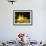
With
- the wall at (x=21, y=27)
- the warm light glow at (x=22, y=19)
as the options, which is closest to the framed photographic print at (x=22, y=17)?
the warm light glow at (x=22, y=19)

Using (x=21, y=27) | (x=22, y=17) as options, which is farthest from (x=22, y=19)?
(x=21, y=27)

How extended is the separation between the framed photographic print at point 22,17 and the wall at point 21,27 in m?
0.12

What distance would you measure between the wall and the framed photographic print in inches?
4.9

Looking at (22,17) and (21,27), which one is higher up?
(22,17)

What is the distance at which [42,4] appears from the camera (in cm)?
548

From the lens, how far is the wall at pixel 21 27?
17.9 feet

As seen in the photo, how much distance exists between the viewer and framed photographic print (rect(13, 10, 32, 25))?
547 cm

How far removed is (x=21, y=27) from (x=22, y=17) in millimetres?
414

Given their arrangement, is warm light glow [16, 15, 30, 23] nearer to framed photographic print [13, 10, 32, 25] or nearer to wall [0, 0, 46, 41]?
framed photographic print [13, 10, 32, 25]

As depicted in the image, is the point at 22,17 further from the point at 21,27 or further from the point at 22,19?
the point at 21,27

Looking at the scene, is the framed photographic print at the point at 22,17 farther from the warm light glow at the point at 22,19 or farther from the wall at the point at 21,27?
the wall at the point at 21,27

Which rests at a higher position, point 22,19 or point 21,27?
point 22,19

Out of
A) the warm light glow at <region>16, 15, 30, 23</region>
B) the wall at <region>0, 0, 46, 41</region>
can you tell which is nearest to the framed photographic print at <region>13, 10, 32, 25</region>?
the warm light glow at <region>16, 15, 30, 23</region>

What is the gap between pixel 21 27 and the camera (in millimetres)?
5488
